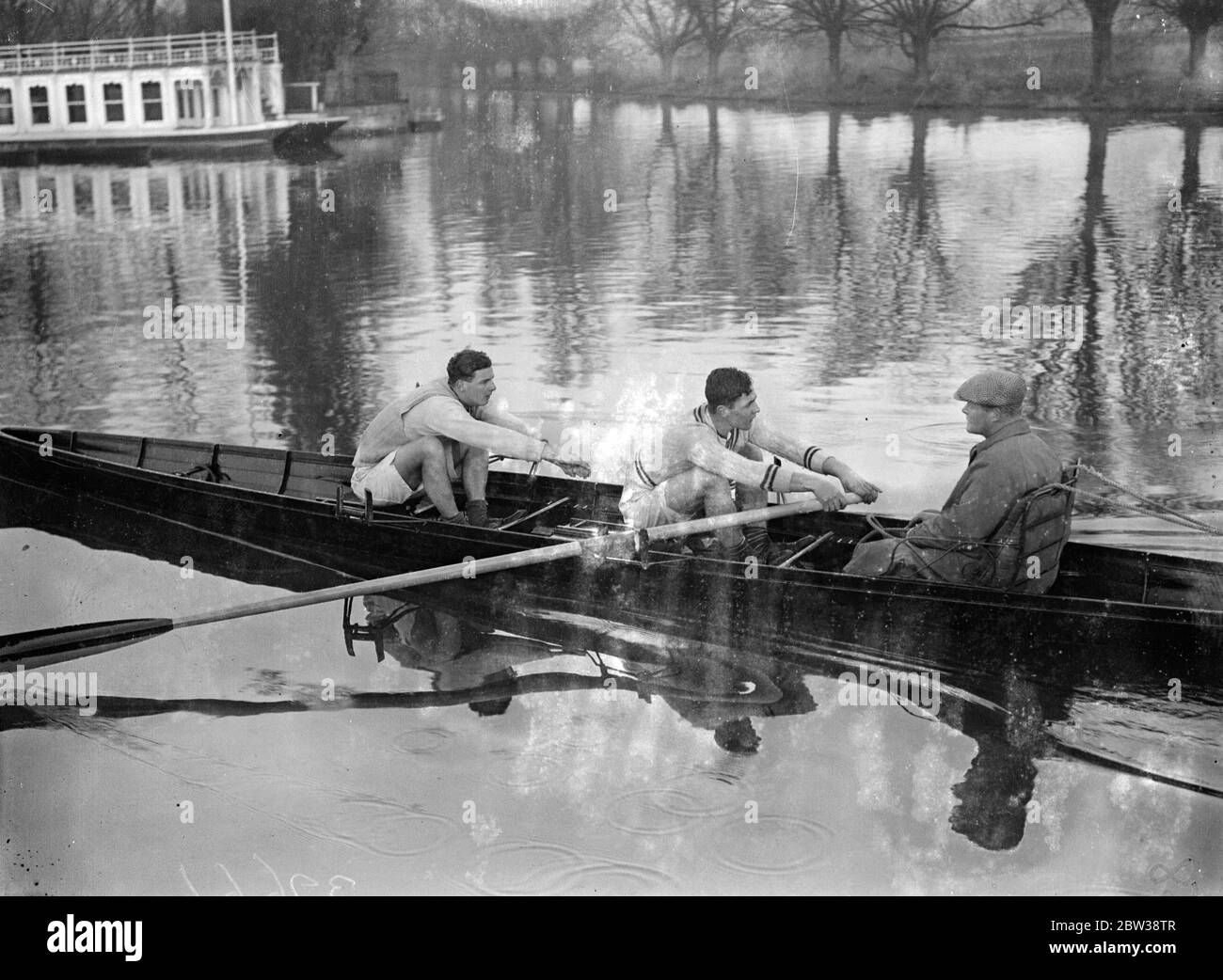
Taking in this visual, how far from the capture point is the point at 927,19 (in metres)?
19.8

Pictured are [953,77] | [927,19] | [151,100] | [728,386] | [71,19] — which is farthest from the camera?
[151,100]

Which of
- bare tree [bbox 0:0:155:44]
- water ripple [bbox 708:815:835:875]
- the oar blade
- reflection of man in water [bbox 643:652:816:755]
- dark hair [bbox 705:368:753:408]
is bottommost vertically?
water ripple [bbox 708:815:835:875]

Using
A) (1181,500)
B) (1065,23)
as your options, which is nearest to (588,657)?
(1181,500)

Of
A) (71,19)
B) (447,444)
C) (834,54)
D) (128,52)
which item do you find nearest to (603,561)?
(447,444)

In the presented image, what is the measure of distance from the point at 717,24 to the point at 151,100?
1115 cm

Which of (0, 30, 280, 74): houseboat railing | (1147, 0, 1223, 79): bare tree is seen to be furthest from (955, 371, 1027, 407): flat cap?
(0, 30, 280, 74): houseboat railing

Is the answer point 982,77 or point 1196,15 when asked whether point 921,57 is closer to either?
point 982,77

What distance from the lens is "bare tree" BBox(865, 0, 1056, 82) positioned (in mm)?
19000

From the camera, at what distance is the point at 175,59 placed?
2200 centimetres

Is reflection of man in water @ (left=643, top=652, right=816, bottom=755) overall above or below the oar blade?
below

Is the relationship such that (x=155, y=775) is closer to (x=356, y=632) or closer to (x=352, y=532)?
(x=356, y=632)

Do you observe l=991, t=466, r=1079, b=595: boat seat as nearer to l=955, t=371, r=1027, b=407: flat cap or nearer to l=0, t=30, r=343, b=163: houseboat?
l=955, t=371, r=1027, b=407: flat cap

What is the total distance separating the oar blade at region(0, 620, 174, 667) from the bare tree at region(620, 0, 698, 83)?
13.6m

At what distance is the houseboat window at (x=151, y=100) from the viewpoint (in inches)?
907
